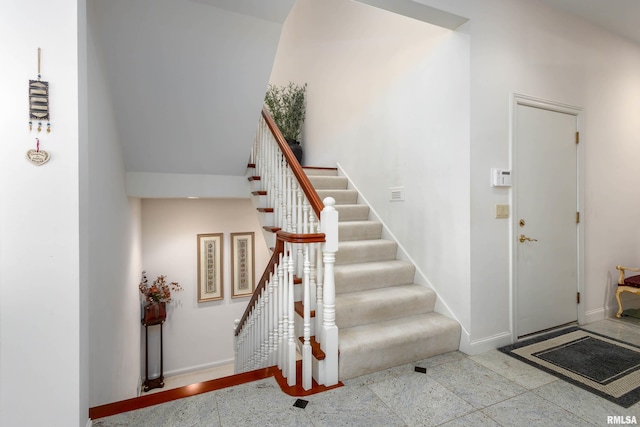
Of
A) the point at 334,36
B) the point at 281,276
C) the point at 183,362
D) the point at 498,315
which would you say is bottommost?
the point at 183,362

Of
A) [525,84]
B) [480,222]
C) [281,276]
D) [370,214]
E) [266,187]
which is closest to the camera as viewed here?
[281,276]

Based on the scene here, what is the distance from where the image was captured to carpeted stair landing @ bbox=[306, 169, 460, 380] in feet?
Answer: 7.36

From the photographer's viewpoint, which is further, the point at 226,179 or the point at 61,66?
the point at 226,179

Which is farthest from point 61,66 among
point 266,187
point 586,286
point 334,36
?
point 586,286

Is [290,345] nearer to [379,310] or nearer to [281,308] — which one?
[281,308]

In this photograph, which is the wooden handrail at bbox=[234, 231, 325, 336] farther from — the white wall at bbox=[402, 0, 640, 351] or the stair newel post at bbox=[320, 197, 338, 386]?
the white wall at bbox=[402, 0, 640, 351]

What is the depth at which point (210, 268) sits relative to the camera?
5.12m

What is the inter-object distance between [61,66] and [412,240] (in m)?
2.88

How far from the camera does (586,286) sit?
3191mm

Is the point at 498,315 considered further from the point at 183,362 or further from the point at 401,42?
the point at 183,362

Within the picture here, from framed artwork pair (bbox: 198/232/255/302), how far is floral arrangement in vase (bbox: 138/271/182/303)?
Answer: 0.41 m

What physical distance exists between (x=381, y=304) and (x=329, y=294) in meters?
0.74

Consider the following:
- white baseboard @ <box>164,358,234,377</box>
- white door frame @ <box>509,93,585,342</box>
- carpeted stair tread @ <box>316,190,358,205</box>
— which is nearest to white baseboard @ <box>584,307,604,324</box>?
white door frame @ <box>509,93,585,342</box>

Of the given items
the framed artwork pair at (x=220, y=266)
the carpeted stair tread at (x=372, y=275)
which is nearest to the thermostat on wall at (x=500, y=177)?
the carpeted stair tread at (x=372, y=275)
